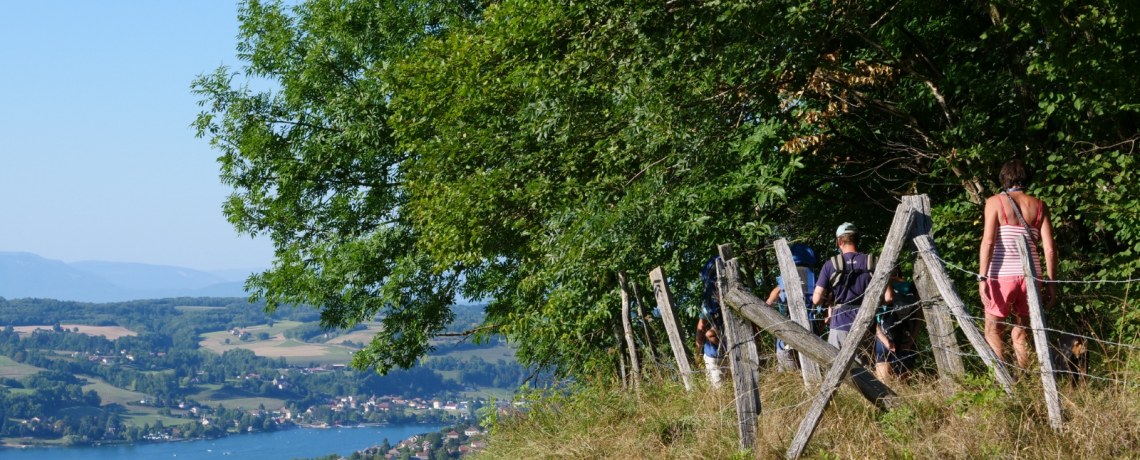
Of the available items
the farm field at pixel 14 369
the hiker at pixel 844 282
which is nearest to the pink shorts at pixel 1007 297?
the hiker at pixel 844 282

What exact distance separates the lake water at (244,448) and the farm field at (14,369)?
27428mm

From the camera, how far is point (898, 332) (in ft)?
20.9

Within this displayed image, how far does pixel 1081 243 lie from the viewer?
31.2ft

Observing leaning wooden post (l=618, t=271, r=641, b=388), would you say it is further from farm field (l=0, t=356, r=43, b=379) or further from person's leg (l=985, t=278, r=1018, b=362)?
farm field (l=0, t=356, r=43, b=379)

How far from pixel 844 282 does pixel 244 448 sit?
16806 cm

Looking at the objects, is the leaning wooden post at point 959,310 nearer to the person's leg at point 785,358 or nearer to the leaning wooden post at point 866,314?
the leaning wooden post at point 866,314

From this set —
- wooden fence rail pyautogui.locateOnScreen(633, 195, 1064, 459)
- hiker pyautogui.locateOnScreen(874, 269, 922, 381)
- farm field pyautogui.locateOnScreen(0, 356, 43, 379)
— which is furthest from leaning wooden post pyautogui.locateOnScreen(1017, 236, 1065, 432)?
farm field pyautogui.locateOnScreen(0, 356, 43, 379)

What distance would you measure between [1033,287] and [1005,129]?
6137mm

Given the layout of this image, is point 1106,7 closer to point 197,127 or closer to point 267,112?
point 267,112

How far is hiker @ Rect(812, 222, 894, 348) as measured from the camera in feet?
20.5

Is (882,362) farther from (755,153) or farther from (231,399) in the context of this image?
(231,399)

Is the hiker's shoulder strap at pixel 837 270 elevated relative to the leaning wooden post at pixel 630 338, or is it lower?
elevated

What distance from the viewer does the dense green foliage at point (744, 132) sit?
8016 millimetres

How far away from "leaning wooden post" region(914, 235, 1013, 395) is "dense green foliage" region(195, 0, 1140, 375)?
1.77m
